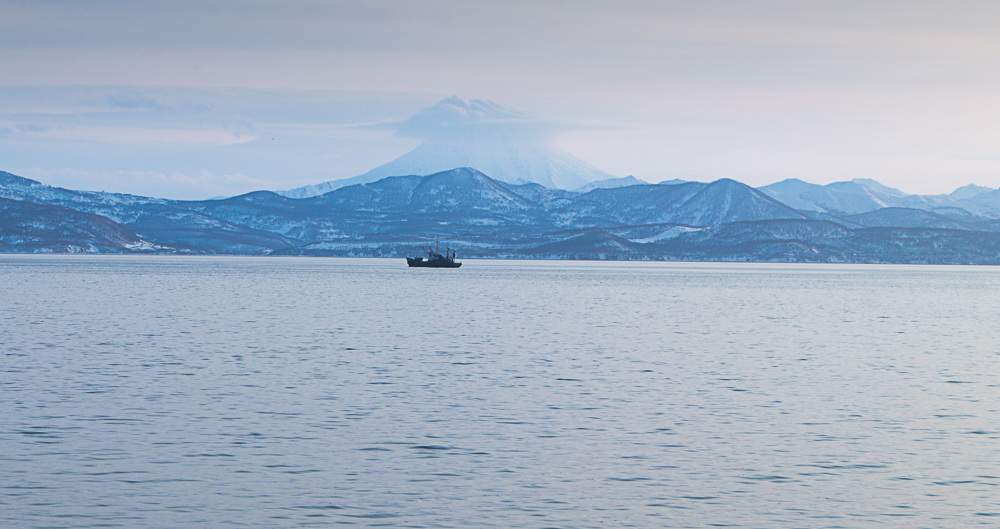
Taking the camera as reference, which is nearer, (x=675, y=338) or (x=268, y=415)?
(x=268, y=415)

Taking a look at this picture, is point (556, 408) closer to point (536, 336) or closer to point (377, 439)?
point (377, 439)

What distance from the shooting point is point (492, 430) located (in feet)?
126

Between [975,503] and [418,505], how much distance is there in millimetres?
14592

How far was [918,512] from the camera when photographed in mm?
26844

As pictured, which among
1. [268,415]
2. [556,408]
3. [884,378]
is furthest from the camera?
[884,378]

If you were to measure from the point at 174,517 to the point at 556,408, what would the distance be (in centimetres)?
2124

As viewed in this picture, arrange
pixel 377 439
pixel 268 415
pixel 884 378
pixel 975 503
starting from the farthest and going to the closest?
1. pixel 884 378
2. pixel 268 415
3. pixel 377 439
4. pixel 975 503

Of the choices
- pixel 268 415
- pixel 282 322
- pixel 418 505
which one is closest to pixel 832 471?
pixel 418 505

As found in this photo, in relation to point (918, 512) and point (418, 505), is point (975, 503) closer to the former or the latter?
point (918, 512)

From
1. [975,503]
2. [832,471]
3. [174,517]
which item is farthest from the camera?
[832,471]

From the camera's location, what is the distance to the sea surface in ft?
88.3

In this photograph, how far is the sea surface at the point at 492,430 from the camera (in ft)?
88.3

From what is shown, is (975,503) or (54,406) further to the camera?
(54,406)

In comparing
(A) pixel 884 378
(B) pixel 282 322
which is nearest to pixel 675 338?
(A) pixel 884 378
